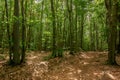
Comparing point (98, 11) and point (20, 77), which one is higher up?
point (98, 11)

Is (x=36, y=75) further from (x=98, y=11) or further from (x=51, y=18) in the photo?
(x=98, y=11)

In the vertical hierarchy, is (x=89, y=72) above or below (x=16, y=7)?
below

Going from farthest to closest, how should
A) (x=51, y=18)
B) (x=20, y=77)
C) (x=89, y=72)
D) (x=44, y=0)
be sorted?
(x=44, y=0)
(x=51, y=18)
(x=89, y=72)
(x=20, y=77)

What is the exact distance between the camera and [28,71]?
37.4 ft

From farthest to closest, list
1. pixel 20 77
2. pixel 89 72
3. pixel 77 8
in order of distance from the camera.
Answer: pixel 77 8, pixel 89 72, pixel 20 77

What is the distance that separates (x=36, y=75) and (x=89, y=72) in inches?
116

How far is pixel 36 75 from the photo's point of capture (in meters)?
10.8

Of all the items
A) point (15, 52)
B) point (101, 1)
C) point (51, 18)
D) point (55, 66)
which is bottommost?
point (55, 66)

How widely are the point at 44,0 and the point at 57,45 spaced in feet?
47.9

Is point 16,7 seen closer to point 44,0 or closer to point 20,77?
point 20,77

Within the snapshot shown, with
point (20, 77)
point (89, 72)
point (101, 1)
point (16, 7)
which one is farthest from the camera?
point (101, 1)

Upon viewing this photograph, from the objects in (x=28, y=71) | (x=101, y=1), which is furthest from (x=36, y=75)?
(x=101, y=1)

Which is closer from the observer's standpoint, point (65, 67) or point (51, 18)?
point (65, 67)

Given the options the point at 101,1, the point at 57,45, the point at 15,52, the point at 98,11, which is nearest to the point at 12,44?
the point at 15,52
